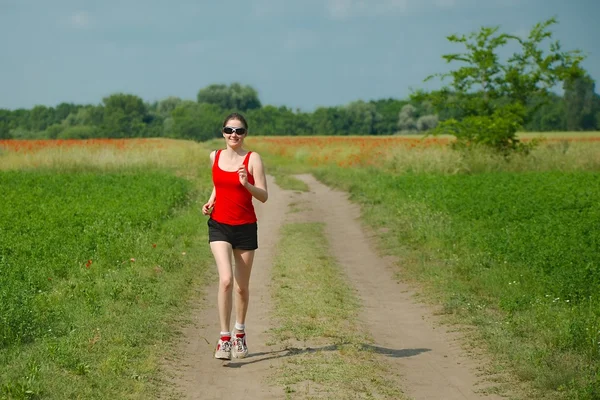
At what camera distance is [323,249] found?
1553 centimetres

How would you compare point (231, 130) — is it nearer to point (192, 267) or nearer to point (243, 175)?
point (243, 175)

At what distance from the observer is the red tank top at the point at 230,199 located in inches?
317

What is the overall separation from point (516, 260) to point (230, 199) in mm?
6182

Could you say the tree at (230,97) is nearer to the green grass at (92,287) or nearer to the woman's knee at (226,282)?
the green grass at (92,287)

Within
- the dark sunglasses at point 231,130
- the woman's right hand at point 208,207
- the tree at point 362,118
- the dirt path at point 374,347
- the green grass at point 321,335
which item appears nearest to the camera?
the green grass at point 321,335

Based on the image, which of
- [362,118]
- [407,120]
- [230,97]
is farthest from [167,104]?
[407,120]

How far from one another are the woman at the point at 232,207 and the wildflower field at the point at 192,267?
1099 mm

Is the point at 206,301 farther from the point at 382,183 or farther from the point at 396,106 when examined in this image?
the point at 396,106

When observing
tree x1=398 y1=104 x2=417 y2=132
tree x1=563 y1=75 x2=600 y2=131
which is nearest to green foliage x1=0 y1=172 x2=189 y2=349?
tree x1=563 y1=75 x2=600 y2=131

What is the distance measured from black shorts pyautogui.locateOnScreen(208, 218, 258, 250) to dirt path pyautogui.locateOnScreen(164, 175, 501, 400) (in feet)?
3.86

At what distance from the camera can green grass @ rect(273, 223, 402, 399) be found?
7410 millimetres

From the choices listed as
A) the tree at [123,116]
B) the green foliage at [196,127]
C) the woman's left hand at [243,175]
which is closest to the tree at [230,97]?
the tree at [123,116]

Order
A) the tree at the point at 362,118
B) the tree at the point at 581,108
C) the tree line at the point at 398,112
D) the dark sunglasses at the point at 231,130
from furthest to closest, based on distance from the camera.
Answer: the tree at the point at 362,118 → the tree at the point at 581,108 → the tree line at the point at 398,112 → the dark sunglasses at the point at 231,130

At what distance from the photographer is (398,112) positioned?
103 meters
